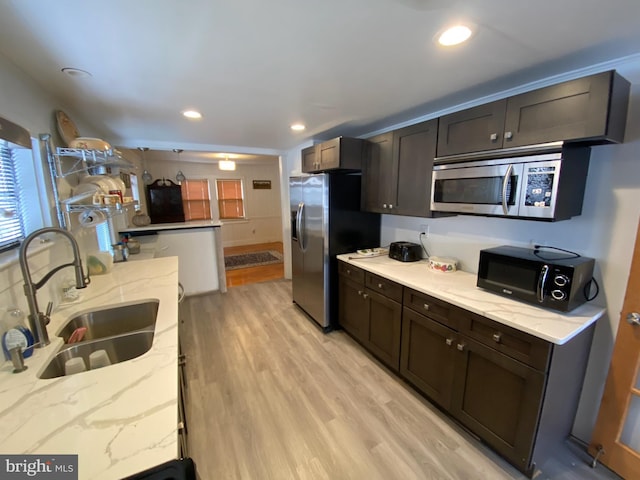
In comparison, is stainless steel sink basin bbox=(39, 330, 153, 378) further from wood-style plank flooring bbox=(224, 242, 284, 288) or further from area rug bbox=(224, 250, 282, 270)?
area rug bbox=(224, 250, 282, 270)

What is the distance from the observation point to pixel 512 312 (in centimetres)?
152

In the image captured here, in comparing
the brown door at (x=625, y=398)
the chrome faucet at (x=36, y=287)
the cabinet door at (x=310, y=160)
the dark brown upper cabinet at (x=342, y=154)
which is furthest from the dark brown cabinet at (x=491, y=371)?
the chrome faucet at (x=36, y=287)

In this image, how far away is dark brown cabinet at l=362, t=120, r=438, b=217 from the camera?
6.94ft

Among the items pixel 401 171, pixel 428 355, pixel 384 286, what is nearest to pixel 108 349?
pixel 384 286

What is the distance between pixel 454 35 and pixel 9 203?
2374 mm

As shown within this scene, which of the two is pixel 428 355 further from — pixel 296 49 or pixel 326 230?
pixel 296 49

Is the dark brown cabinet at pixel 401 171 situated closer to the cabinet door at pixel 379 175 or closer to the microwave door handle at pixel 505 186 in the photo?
the cabinet door at pixel 379 175

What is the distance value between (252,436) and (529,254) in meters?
2.15

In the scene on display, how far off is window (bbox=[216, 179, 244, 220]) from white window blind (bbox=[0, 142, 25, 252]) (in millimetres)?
5903

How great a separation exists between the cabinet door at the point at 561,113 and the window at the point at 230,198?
683 centimetres

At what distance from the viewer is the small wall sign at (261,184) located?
7559mm

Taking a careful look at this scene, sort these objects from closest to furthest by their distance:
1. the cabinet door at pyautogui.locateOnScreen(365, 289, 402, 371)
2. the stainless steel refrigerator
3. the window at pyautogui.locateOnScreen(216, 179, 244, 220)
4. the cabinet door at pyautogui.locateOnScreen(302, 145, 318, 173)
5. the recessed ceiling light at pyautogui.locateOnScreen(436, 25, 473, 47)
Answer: the recessed ceiling light at pyautogui.locateOnScreen(436, 25, 473, 47) → the cabinet door at pyautogui.locateOnScreen(365, 289, 402, 371) → the stainless steel refrigerator → the cabinet door at pyautogui.locateOnScreen(302, 145, 318, 173) → the window at pyautogui.locateOnScreen(216, 179, 244, 220)
